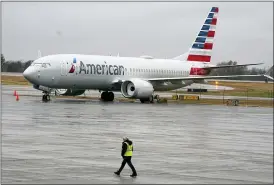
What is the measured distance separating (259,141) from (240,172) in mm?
8438

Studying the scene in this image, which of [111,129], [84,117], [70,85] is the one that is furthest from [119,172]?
[70,85]

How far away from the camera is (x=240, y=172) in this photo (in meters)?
18.1

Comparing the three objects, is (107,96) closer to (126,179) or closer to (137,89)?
(137,89)

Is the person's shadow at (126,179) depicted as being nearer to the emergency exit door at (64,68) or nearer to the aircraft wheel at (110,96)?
the emergency exit door at (64,68)

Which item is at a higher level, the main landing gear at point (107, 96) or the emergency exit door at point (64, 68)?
the emergency exit door at point (64, 68)

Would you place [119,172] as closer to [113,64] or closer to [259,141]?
[259,141]

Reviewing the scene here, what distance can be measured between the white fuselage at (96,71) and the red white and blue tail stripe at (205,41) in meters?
3.04

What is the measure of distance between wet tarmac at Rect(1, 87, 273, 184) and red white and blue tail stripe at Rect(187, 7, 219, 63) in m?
30.7

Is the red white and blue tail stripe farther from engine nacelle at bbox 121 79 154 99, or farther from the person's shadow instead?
the person's shadow

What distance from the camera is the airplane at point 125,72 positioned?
54812 millimetres

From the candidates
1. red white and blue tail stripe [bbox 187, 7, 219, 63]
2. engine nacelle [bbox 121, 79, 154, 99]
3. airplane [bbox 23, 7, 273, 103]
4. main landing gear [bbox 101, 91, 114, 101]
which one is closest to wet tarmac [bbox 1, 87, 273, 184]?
airplane [bbox 23, 7, 273, 103]

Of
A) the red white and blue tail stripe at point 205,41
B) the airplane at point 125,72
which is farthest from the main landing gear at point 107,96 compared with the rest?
the red white and blue tail stripe at point 205,41

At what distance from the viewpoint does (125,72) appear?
6072cm

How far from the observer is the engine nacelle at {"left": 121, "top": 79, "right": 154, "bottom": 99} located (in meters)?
57.2
